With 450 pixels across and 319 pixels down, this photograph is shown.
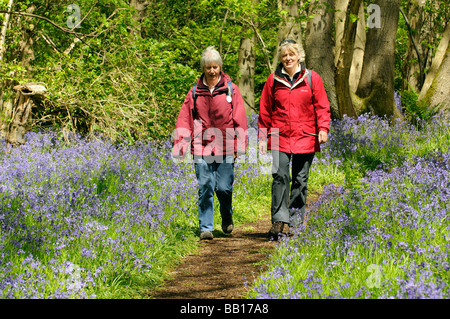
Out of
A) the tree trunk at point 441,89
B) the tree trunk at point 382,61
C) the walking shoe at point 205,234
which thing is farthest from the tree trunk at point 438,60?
the walking shoe at point 205,234

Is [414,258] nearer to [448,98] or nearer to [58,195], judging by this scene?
[58,195]

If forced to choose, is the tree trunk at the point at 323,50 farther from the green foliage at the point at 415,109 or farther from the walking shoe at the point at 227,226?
the walking shoe at the point at 227,226

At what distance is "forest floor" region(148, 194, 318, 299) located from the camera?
4.70m

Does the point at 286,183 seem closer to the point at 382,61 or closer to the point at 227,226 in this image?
the point at 227,226

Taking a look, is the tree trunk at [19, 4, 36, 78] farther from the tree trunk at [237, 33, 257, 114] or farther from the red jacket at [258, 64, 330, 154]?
the tree trunk at [237, 33, 257, 114]

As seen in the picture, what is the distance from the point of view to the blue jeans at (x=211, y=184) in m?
6.40

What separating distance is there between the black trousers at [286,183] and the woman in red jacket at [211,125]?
0.49 meters

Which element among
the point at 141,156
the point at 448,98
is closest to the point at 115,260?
the point at 141,156

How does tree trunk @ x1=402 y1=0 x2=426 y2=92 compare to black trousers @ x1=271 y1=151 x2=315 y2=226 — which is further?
tree trunk @ x1=402 y1=0 x2=426 y2=92

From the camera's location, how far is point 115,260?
473 cm

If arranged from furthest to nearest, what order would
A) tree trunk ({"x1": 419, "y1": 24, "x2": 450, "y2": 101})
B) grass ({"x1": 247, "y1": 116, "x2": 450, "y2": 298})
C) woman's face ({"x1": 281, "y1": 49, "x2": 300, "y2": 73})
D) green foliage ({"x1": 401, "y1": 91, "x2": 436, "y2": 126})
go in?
tree trunk ({"x1": 419, "y1": 24, "x2": 450, "y2": 101}), green foliage ({"x1": 401, "y1": 91, "x2": 436, "y2": 126}), woman's face ({"x1": 281, "y1": 49, "x2": 300, "y2": 73}), grass ({"x1": 247, "y1": 116, "x2": 450, "y2": 298})

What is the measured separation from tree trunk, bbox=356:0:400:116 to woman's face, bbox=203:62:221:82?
632 cm

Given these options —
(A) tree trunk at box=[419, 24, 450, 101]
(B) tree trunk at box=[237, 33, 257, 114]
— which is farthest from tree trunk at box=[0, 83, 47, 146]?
(A) tree trunk at box=[419, 24, 450, 101]
